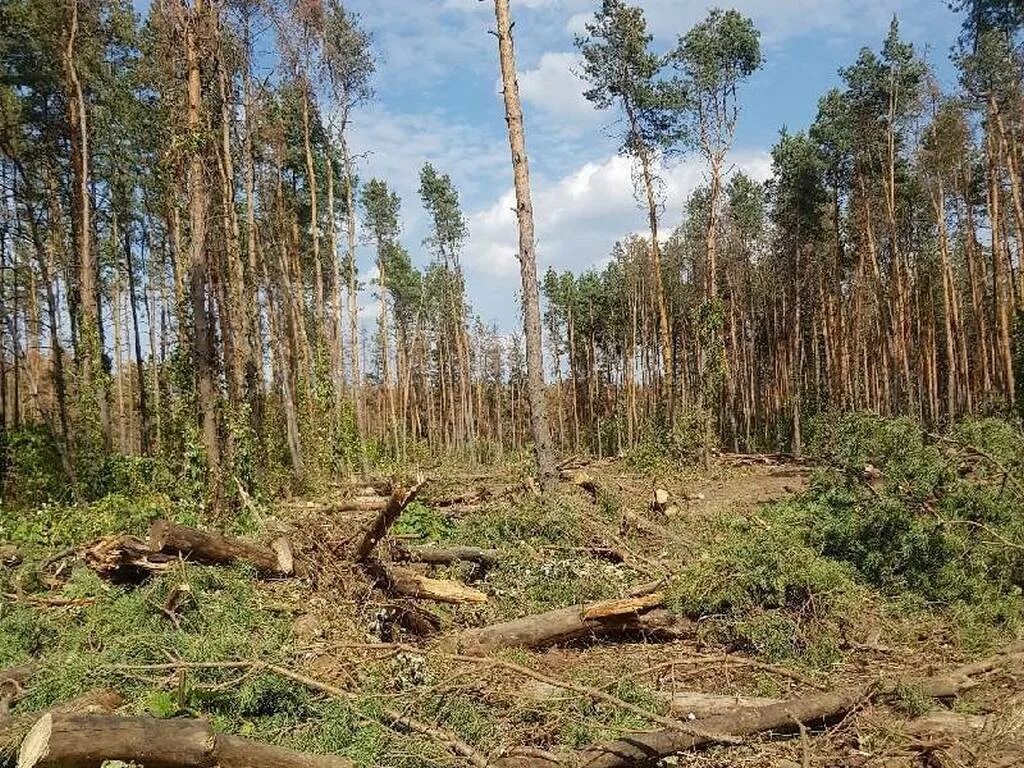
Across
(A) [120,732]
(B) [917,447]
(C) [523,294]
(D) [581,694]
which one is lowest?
(D) [581,694]

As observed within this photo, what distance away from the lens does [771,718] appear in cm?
445

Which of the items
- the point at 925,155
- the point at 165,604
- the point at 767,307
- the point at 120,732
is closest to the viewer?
the point at 120,732

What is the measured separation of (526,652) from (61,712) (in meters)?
3.20

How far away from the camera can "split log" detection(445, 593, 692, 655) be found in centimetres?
603

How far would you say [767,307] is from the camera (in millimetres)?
37469

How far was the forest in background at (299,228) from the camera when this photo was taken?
14.7m

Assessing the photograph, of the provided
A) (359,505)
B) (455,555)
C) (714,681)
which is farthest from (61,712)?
(359,505)

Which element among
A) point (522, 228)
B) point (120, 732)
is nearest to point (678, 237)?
point (522, 228)

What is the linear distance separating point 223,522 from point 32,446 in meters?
7.40

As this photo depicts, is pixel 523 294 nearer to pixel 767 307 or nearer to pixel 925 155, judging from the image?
pixel 925 155

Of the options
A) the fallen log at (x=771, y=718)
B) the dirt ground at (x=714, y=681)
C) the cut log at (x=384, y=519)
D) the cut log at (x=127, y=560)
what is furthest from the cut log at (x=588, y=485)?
the cut log at (x=127, y=560)

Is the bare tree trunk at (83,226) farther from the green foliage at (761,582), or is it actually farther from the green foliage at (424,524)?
the green foliage at (761,582)

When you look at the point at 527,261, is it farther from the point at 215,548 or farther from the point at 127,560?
the point at 127,560

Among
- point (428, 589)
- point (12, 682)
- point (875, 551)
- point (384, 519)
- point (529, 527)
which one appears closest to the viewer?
point (12, 682)
